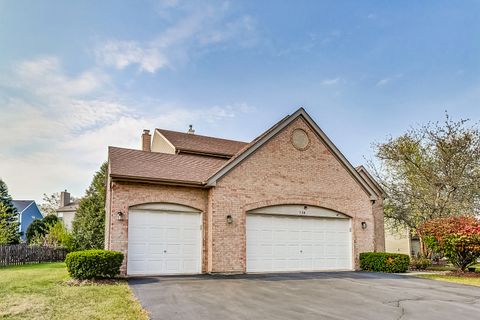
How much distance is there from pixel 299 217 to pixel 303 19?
9.16 metres

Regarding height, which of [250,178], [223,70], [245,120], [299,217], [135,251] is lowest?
[135,251]

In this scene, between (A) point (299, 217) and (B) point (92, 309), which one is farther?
(A) point (299, 217)

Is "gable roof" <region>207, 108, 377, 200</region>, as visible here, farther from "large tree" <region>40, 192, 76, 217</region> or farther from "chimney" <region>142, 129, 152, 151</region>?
"large tree" <region>40, 192, 76, 217</region>

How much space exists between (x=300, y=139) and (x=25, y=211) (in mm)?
46444

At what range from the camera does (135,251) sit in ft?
50.1

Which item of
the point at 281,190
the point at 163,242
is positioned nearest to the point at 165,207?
the point at 163,242

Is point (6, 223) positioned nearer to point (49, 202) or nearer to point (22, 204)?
point (22, 204)

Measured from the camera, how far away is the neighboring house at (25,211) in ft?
169

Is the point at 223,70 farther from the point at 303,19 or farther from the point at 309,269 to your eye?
the point at 309,269

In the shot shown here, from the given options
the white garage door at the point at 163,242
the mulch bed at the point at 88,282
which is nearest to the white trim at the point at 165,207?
the white garage door at the point at 163,242

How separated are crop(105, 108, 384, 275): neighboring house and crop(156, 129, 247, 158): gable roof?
11.0 ft

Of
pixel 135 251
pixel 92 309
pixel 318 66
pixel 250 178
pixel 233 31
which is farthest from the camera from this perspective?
pixel 318 66

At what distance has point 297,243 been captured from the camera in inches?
709

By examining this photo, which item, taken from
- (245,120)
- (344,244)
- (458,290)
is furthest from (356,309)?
(245,120)
